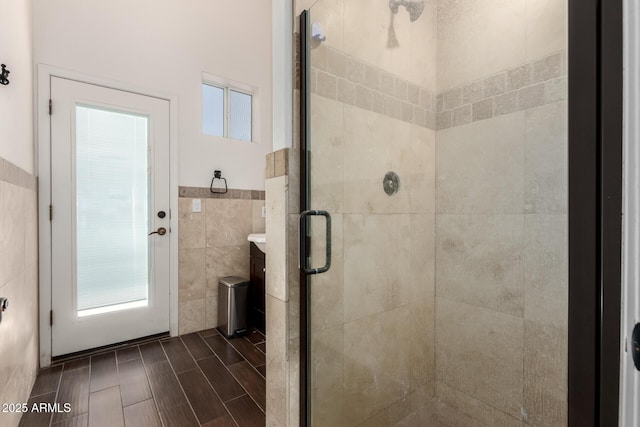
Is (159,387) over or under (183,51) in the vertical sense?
under

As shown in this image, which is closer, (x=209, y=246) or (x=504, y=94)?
(x=504, y=94)

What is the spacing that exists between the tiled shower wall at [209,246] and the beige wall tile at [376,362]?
1.89 m

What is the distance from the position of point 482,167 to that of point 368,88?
0.66 m

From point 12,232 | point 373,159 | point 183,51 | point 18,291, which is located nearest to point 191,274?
point 18,291

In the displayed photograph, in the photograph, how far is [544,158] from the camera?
1180 mm

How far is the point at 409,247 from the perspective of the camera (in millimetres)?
1499

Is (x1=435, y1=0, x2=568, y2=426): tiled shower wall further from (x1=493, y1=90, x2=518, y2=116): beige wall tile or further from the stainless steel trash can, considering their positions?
the stainless steel trash can

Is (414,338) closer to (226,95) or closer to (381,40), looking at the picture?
(381,40)

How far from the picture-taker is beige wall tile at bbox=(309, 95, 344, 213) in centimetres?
118

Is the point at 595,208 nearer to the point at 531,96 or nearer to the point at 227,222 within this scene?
the point at 531,96

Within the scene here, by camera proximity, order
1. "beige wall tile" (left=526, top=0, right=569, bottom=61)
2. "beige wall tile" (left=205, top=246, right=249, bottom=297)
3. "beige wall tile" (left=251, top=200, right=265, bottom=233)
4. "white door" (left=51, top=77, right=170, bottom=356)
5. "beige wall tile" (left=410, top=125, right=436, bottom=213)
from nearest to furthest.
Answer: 1. "beige wall tile" (left=526, top=0, right=569, bottom=61)
2. "beige wall tile" (left=410, top=125, right=436, bottom=213)
3. "white door" (left=51, top=77, right=170, bottom=356)
4. "beige wall tile" (left=205, top=246, right=249, bottom=297)
5. "beige wall tile" (left=251, top=200, right=265, bottom=233)

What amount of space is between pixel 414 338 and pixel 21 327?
→ 2.06 meters

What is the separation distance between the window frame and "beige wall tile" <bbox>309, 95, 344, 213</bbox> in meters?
1.97

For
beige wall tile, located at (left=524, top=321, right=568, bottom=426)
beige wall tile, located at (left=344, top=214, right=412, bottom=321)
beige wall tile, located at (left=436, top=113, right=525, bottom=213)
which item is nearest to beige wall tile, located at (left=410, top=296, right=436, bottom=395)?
beige wall tile, located at (left=344, top=214, right=412, bottom=321)
